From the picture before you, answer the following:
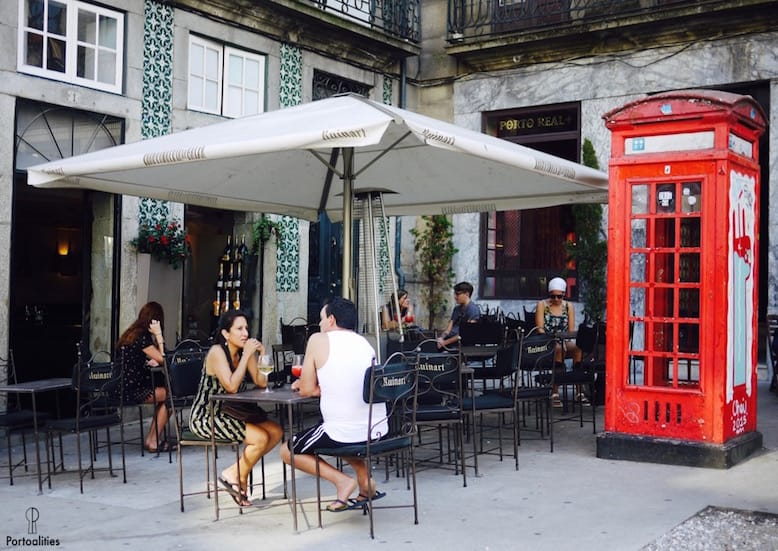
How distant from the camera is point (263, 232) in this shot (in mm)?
13102

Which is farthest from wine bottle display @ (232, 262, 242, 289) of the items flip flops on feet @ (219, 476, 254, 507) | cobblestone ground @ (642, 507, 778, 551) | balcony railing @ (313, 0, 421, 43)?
cobblestone ground @ (642, 507, 778, 551)

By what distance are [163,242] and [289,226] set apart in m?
2.71

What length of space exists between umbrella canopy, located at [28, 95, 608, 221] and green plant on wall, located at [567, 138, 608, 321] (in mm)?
4601

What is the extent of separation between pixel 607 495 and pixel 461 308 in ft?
15.8

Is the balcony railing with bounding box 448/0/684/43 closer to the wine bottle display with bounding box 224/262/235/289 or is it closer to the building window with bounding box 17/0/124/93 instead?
the wine bottle display with bounding box 224/262/235/289

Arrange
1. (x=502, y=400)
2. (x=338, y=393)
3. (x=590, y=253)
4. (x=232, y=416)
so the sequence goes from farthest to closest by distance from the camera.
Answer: (x=590, y=253)
(x=502, y=400)
(x=232, y=416)
(x=338, y=393)

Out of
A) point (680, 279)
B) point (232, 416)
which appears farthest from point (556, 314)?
point (232, 416)

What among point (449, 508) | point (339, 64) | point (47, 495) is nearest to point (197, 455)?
point (47, 495)

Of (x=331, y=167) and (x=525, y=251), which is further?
(x=525, y=251)

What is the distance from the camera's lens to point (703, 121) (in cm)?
776

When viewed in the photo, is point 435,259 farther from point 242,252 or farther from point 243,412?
point 243,412

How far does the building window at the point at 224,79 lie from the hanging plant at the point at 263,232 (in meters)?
1.47

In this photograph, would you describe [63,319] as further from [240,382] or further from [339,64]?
[240,382]

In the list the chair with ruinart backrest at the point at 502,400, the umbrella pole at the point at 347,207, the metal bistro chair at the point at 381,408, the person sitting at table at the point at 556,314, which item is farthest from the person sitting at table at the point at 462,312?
the metal bistro chair at the point at 381,408
